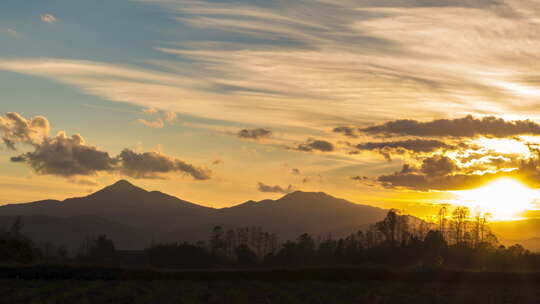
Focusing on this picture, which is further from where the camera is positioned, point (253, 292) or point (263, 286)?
point (263, 286)

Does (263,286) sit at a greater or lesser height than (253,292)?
greater

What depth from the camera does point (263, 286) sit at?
171ft

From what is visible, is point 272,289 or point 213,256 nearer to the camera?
point 272,289

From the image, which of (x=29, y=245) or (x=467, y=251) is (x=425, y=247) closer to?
(x=467, y=251)

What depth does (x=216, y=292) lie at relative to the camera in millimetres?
47062

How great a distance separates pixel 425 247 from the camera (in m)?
131

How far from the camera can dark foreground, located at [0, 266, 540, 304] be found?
44.2 m

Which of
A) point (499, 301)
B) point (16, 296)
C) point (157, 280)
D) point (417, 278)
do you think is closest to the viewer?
point (16, 296)

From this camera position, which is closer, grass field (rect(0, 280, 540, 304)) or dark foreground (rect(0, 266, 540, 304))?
grass field (rect(0, 280, 540, 304))

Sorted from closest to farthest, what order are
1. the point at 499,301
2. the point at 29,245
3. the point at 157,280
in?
the point at 499,301 < the point at 157,280 < the point at 29,245

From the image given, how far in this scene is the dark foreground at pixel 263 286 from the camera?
4416 centimetres

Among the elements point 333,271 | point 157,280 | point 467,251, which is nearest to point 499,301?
point 333,271

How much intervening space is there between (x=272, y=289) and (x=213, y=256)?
87.2 m

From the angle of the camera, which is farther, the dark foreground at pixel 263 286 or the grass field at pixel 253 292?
the dark foreground at pixel 263 286
